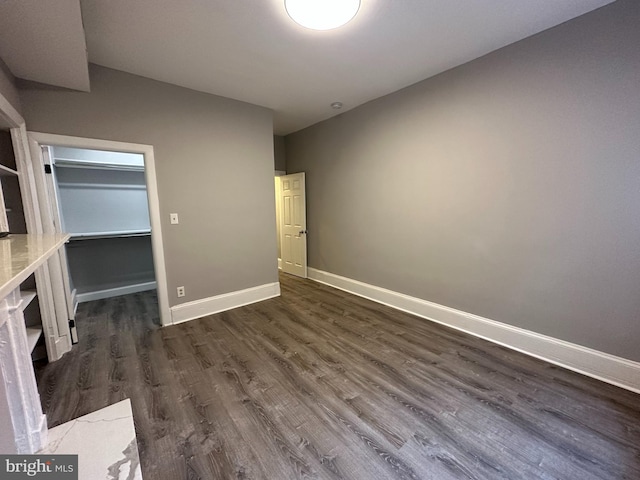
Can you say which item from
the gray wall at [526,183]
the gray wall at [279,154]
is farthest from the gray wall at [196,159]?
the gray wall at [526,183]

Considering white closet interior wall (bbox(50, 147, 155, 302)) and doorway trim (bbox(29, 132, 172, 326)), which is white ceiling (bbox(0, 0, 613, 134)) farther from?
white closet interior wall (bbox(50, 147, 155, 302))

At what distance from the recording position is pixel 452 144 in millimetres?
2754

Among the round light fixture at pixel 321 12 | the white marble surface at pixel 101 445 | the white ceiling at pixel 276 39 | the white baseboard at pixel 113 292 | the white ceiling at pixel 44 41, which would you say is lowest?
the white baseboard at pixel 113 292

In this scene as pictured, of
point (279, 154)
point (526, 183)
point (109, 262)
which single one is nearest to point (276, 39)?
point (526, 183)

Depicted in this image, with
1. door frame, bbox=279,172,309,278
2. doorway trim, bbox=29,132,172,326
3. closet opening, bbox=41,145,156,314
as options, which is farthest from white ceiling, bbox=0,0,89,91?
door frame, bbox=279,172,309,278

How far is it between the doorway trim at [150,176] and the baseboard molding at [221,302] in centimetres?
13

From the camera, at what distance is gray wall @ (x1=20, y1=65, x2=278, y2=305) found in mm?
2488

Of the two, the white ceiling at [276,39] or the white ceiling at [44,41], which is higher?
the white ceiling at [276,39]

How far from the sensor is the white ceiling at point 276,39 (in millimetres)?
1806

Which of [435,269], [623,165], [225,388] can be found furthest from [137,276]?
[623,165]

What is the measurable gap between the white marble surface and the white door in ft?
12.1

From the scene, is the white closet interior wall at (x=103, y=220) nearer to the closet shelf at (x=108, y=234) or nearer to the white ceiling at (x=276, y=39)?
the closet shelf at (x=108, y=234)

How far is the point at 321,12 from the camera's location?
1.71 metres

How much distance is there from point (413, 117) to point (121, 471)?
3659mm
